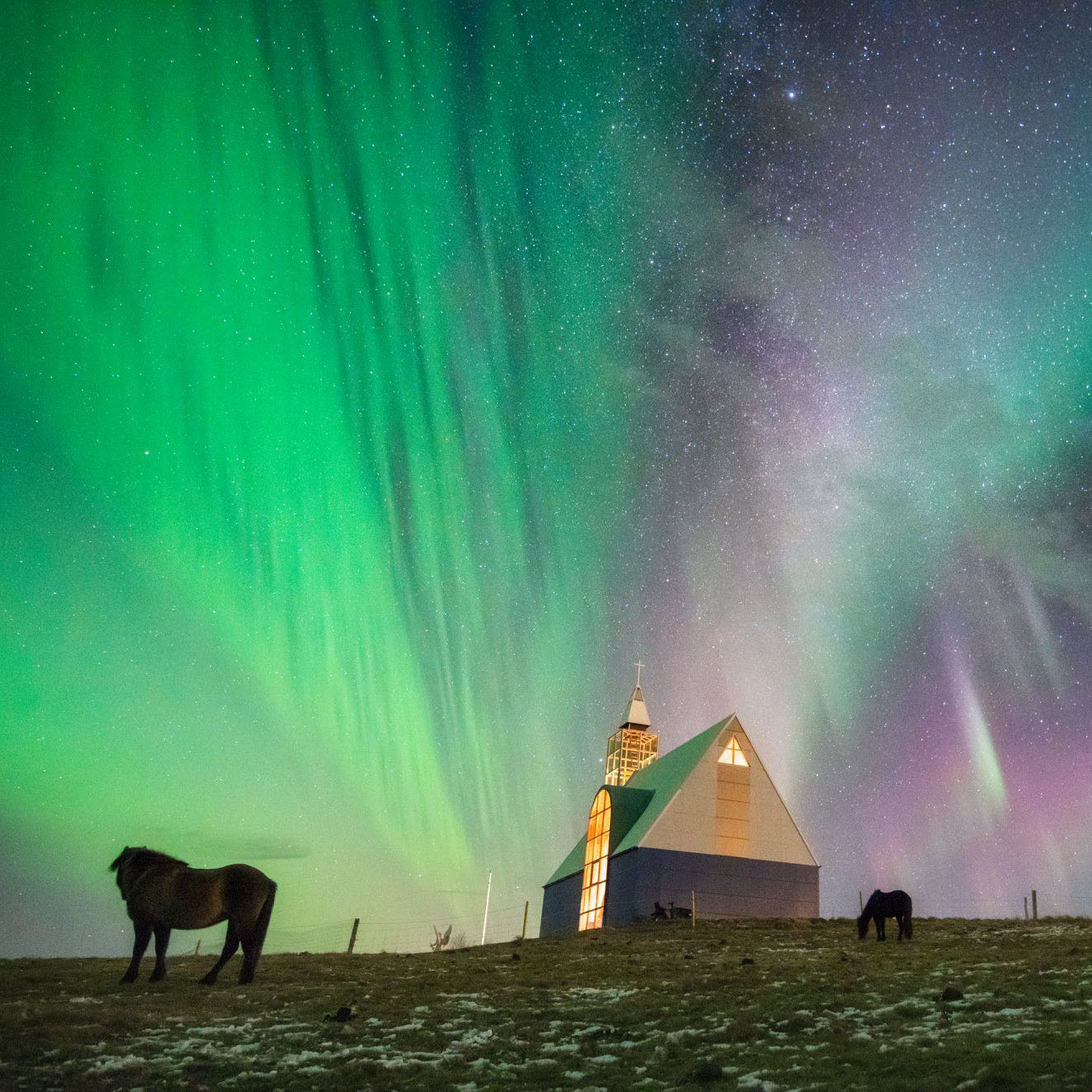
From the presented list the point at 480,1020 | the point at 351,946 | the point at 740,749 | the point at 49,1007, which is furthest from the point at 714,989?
the point at 740,749

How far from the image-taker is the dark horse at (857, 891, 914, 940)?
25922 mm

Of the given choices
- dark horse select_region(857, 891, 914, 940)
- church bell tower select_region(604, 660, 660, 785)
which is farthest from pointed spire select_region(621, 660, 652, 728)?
dark horse select_region(857, 891, 914, 940)

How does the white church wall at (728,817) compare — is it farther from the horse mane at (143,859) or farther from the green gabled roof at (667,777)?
the horse mane at (143,859)

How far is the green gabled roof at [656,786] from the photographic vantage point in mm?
41438

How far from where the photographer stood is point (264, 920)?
62.9 ft

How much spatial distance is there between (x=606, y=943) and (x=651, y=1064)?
1842 cm

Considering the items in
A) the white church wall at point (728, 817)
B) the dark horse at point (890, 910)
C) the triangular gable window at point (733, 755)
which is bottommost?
the dark horse at point (890, 910)

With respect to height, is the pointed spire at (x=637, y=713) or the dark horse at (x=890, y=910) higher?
the pointed spire at (x=637, y=713)

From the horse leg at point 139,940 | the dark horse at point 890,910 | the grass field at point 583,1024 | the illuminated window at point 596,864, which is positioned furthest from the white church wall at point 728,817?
the horse leg at point 139,940

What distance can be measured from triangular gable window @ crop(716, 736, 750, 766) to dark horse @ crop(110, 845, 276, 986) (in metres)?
27.6

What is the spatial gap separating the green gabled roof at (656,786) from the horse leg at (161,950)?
80.5 feet

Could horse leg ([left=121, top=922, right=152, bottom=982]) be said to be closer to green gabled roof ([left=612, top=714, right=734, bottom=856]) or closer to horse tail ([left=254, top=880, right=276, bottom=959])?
horse tail ([left=254, top=880, right=276, bottom=959])

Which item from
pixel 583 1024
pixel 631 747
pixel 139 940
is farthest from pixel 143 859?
pixel 631 747

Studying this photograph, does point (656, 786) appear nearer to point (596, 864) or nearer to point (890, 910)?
point (596, 864)
